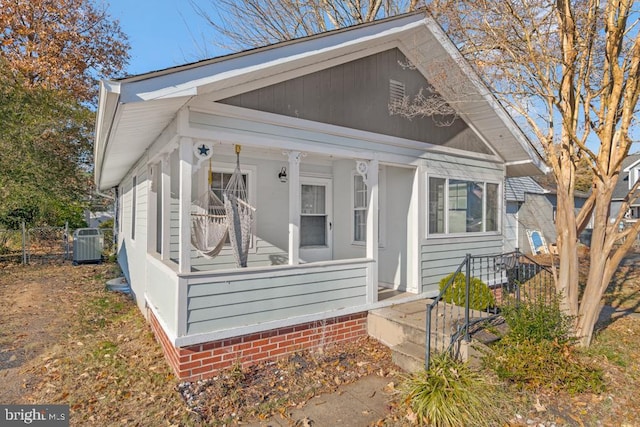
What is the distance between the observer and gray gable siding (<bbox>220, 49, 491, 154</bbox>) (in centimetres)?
484

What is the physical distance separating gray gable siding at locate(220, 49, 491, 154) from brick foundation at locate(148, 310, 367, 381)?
277cm

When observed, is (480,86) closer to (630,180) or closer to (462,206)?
(462,206)

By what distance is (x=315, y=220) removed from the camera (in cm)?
723

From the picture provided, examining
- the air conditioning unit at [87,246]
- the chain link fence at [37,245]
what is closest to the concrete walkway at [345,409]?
the air conditioning unit at [87,246]

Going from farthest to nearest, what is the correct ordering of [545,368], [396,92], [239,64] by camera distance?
1. [396,92]
2. [239,64]
3. [545,368]

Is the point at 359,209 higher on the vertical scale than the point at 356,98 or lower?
lower

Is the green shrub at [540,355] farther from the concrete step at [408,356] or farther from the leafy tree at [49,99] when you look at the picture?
the leafy tree at [49,99]

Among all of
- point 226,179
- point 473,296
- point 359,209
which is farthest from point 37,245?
point 473,296

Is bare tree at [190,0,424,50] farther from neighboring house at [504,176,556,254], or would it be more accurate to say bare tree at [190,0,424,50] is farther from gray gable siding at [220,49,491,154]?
neighboring house at [504,176,556,254]

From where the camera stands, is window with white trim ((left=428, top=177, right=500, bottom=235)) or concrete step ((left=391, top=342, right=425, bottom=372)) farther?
window with white trim ((left=428, top=177, right=500, bottom=235))

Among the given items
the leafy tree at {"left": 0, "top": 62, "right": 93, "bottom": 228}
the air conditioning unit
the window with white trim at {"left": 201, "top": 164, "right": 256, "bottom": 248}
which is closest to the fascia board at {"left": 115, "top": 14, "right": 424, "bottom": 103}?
the window with white trim at {"left": 201, "top": 164, "right": 256, "bottom": 248}

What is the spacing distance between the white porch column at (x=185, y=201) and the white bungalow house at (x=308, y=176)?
2 centimetres

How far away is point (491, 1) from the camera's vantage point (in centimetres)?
528

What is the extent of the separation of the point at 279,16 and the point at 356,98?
9990 millimetres
